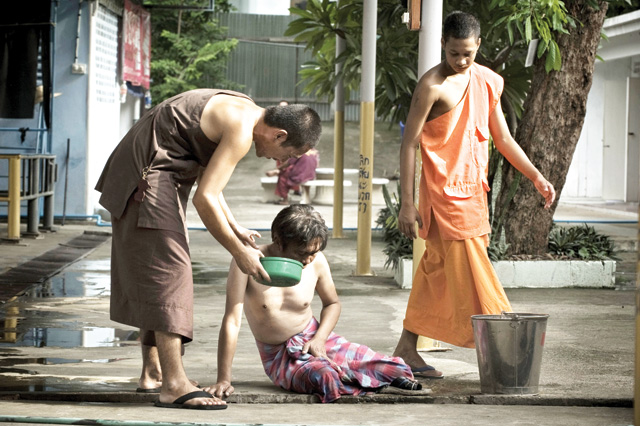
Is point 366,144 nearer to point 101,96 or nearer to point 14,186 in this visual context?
point 14,186

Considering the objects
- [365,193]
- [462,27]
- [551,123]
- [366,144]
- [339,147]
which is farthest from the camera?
[339,147]

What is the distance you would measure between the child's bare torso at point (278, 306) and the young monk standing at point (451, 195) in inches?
→ 30.3

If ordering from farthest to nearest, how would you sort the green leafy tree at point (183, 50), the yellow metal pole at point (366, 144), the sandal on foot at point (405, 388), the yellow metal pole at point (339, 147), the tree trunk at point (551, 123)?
the green leafy tree at point (183, 50) < the yellow metal pole at point (339, 147) < the yellow metal pole at point (366, 144) < the tree trunk at point (551, 123) < the sandal on foot at point (405, 388)

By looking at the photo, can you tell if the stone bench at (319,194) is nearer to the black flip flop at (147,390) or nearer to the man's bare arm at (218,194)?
the black flip flop at (147,390)

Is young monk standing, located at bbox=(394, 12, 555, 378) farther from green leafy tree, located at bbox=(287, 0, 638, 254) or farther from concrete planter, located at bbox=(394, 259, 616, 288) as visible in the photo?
concrete planter, located at bbox=(394, 259, 616, 288)

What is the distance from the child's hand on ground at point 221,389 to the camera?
15.8 ft

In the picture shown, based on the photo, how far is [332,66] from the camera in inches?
568

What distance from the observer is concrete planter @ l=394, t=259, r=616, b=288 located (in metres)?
9.51

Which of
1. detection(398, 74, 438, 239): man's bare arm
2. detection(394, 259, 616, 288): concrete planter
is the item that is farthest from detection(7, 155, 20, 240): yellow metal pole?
detection(398, 74, 438, 239): man's bare arm

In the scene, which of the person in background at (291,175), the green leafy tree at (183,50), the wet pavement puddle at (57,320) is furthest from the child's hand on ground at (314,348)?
the green leafy tree at (183,50)

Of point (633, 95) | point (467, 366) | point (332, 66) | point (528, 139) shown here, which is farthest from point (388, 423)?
point (633, 95)

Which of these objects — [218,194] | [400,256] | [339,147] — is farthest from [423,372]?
[339,147]

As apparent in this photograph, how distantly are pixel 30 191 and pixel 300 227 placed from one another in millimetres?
8800

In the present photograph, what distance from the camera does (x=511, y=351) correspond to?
16.3ft
